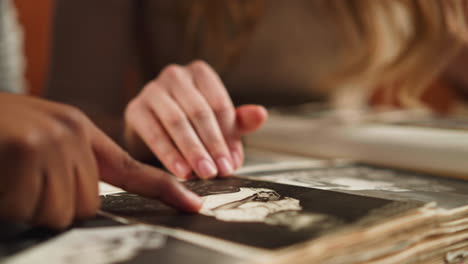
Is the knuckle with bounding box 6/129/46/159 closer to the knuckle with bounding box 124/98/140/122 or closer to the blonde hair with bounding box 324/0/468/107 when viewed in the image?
the knuckle with bounding box 124/98/140/122

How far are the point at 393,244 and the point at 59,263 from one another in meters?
0.20

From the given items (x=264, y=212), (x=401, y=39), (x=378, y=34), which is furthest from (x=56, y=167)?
(x=401, y=39)

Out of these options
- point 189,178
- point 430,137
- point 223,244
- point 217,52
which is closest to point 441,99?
point 217,52

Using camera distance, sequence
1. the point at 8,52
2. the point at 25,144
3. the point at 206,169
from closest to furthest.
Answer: the point at 25,144
the point at 206,169
the point at 8,52

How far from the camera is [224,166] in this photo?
44cm

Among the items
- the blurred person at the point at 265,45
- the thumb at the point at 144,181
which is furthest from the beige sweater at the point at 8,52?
the thumb at the point at 144,181

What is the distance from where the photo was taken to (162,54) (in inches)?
39.1

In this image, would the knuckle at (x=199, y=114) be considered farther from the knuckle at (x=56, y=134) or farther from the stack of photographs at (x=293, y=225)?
the knuckle at (x=56, y=134)

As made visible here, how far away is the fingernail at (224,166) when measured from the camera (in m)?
0.44

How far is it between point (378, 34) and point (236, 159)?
52 cm

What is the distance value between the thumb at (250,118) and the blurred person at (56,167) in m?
0.21

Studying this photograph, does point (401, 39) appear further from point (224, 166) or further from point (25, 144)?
point (25, 144)

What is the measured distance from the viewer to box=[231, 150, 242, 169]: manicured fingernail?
470 millimetres

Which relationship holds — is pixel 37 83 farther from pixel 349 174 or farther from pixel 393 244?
pixel 393 244
